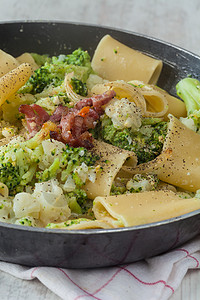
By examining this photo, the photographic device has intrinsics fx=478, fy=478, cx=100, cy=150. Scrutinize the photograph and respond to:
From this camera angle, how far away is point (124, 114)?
4285mm

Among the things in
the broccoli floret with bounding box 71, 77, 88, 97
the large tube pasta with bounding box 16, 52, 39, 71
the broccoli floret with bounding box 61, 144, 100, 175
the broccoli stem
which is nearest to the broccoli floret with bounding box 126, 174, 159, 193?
the broccoli floret with bounding box 61, 144, 100, 175

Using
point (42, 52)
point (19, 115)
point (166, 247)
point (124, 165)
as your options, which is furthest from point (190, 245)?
point (42, 52)

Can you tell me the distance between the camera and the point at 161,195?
382 cm

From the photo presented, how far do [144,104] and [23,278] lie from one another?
6.92 feet

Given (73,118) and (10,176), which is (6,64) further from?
(10,176)

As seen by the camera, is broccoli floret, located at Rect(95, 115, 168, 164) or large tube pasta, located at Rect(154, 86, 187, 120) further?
large tube pasta, located at Rect(154, 86, 187, 120)

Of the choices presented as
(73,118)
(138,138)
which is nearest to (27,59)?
(73,118)

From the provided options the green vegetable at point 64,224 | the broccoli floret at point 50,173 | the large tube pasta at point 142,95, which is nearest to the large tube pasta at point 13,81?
the large tube pasta at point 142,95

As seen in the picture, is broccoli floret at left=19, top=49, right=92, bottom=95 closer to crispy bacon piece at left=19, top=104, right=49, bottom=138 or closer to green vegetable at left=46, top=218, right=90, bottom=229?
crispy bacon piece at left=19, top=104, right=49, bottom=138

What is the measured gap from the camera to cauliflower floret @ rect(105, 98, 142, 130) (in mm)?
4277

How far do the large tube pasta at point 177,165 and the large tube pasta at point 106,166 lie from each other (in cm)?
18

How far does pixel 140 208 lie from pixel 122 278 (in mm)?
526

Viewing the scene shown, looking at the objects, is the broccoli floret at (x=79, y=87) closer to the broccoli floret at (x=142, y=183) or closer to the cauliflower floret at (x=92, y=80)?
the cauliflower floret at (x=92, y=80)

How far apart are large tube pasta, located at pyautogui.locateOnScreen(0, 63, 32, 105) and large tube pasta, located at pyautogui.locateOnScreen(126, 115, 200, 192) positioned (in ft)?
4.44
